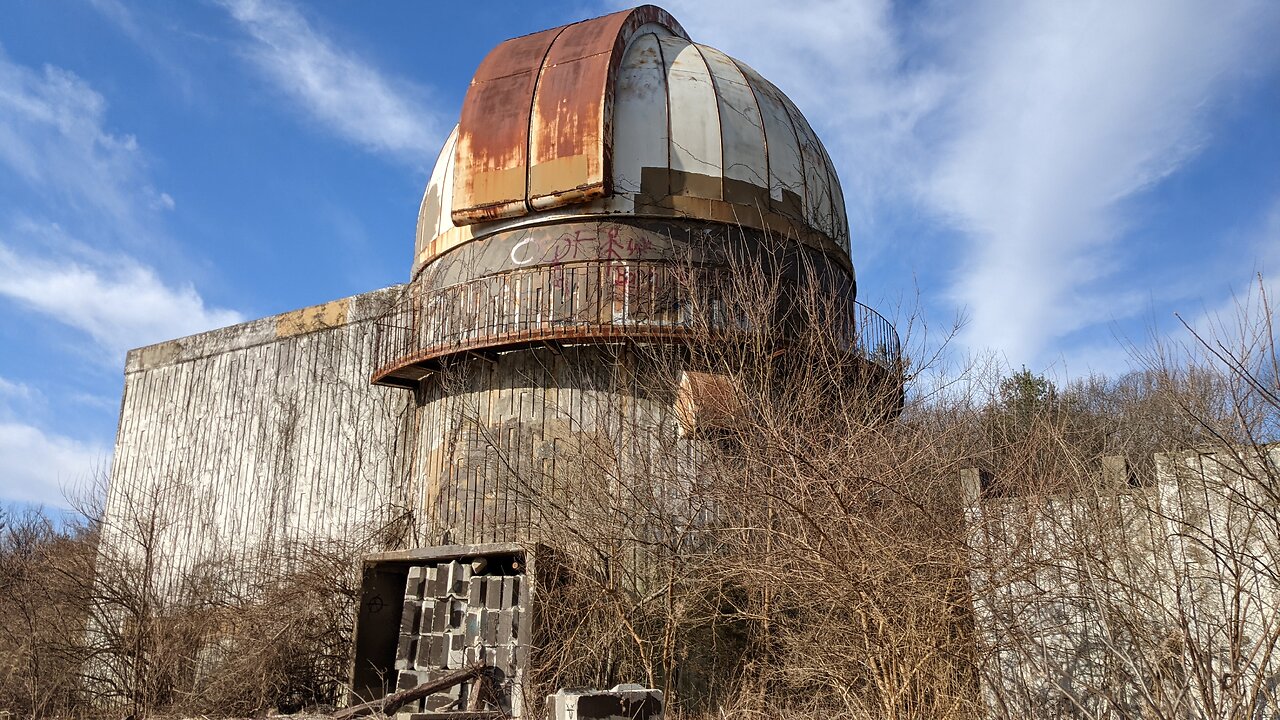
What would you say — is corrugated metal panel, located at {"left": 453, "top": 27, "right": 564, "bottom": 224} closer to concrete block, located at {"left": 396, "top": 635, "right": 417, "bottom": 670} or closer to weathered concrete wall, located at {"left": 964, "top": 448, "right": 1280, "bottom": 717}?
concrete block, located at {"left": 396, "top": 635, "right": 417, "bottom": 670}

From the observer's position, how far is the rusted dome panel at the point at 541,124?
11859mm

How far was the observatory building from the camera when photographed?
1083 cm

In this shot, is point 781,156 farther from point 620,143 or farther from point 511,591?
point 511,591

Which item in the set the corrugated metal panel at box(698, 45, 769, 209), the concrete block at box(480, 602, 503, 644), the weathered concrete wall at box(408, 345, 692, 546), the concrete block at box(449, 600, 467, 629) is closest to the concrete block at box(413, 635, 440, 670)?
the concrete block at box(449, 600, 467, 629)

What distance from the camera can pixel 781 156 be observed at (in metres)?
12.9

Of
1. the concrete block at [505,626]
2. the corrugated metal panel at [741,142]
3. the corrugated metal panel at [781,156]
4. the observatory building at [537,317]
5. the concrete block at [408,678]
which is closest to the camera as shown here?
the concrete block at [505,626]

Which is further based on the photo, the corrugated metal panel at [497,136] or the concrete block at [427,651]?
the corrugated metal panel at [497,136]

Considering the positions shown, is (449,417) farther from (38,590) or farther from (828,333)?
(38,590)

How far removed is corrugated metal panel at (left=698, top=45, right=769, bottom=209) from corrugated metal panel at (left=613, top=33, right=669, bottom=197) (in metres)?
0.72

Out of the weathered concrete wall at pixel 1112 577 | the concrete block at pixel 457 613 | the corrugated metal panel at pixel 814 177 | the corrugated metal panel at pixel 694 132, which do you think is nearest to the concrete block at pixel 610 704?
the weathered concrete wall at pixel 1112 577

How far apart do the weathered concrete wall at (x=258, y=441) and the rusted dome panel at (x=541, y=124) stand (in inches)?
110

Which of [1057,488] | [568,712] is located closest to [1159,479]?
[1057,488]

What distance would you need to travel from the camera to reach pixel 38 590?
13.0m

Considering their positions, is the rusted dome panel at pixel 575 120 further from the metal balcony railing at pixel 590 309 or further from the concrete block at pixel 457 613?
the concrete block at pixel 457 613
